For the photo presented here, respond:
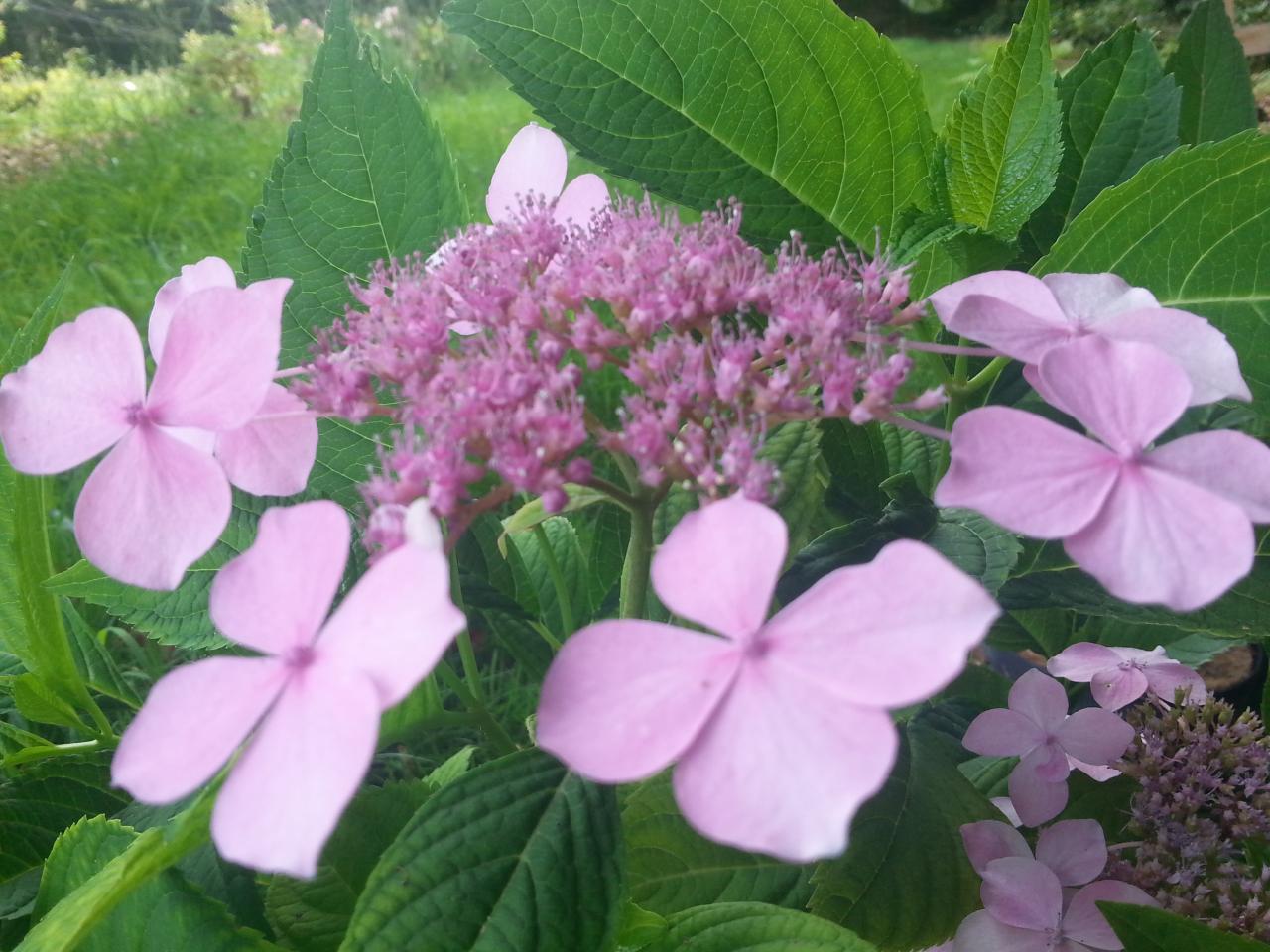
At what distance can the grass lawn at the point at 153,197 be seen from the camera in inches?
57.1

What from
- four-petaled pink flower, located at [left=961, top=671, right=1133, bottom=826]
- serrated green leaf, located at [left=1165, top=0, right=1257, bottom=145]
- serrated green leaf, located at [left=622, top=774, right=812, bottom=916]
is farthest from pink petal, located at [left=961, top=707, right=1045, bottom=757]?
serrated green leaf, located at [left=1165, top=0, right=1257, bottom=145]

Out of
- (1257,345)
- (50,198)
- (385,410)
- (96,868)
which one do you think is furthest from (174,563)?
(50,198)

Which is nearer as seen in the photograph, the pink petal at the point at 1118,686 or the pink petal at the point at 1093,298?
the pink petal at the point at 1093,298

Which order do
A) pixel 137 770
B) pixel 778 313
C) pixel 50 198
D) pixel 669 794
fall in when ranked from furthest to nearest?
pixel 50 198 < pixel 669 794 < pixel 778 313 < pixel 137 770

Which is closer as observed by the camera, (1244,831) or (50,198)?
(1244,831)

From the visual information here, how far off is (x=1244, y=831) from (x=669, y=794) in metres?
0.29

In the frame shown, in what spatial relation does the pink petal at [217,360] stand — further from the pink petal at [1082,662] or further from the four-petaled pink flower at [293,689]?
the pink petal at [1082,662]

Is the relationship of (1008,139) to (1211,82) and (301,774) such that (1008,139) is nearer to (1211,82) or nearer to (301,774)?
(1211,82)

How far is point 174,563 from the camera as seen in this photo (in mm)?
333

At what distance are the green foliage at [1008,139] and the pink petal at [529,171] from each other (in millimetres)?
200

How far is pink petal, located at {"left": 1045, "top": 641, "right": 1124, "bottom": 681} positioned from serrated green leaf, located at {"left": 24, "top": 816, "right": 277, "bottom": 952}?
16.3 inches

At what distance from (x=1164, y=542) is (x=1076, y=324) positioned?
11cm

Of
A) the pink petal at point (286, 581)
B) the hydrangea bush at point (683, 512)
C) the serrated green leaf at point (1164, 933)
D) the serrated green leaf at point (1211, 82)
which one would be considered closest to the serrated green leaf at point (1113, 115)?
the hydrangea bush at point (683, 512)

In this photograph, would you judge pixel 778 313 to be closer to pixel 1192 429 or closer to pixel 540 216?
pixel 540 216
